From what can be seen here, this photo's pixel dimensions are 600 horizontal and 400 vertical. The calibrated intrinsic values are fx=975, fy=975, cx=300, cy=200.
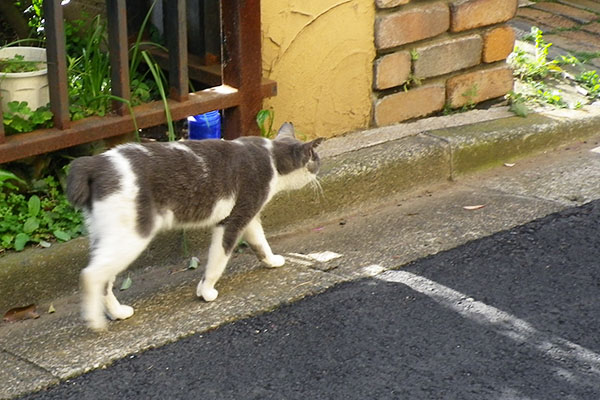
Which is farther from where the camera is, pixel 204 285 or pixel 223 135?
pixel 223 135

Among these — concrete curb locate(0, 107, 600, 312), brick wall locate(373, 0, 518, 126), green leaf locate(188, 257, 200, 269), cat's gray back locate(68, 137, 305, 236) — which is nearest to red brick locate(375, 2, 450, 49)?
brick wall locate(373, 0, 518, 126)

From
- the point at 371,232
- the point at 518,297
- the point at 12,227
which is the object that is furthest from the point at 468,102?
the point at 12,227

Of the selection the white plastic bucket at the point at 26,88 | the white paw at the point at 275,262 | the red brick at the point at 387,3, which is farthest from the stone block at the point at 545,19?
the white plastic bucket at the point at 26,88

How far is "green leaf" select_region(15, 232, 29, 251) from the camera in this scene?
12.8 ft

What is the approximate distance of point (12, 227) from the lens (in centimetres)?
397

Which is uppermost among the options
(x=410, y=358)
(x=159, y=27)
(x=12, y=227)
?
(x=159, y=27)

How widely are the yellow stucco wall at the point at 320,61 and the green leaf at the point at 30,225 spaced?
1.45 meters

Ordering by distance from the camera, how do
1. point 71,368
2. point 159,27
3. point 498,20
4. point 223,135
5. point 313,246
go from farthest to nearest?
point 498,20, point 159,27, point 223,135, point 313,246, point 71,368

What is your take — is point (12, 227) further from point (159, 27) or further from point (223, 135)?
point (159, 27)

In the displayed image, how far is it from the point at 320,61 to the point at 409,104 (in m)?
0.68

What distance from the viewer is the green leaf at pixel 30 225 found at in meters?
4.00

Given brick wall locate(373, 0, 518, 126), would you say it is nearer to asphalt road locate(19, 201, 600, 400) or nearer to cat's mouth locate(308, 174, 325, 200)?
cat's mouth locate(308, 174, 325, 200)

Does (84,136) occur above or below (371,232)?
above

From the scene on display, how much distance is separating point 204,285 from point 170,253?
1.39ft
